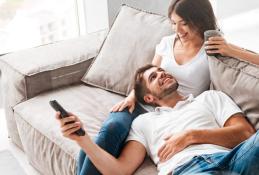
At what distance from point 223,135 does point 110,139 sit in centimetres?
43

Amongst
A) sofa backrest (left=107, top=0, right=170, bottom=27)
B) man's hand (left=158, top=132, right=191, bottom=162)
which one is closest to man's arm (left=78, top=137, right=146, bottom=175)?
man's hand (left=158, top=132, right=191, bottom=162)

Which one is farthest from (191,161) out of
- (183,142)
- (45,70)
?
(45,70)

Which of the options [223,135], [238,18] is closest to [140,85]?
[223,135]

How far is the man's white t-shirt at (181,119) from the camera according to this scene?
186cm

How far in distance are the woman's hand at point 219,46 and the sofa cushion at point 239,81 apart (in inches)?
1.0

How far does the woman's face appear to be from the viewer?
2.15 m

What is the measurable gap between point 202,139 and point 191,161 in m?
0.11

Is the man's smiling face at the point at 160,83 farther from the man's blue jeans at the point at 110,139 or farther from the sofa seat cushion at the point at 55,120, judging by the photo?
the sofa seat cushion at the point at 55,120

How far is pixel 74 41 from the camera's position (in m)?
2.95

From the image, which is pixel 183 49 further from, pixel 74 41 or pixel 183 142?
pixel 74 41

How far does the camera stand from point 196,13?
2.13 meters

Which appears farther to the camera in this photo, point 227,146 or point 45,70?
point 45,70

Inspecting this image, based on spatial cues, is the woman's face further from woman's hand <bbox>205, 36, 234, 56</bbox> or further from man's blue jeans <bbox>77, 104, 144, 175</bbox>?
man's blue jeans <bbox>77, 104, 144, 175</bbox>

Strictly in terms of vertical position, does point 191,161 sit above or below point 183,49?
below
